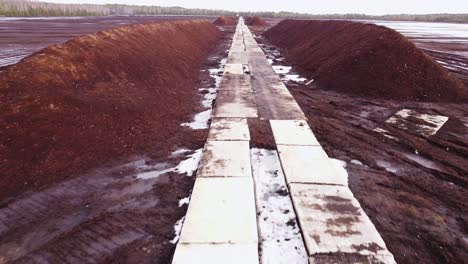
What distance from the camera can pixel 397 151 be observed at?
6098 millimetres

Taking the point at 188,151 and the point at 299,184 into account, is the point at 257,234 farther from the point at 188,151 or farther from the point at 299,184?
the point at 188,151

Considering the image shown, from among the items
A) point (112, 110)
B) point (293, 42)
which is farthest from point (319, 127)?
point (293, 42)

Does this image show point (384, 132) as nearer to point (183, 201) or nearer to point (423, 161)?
point (423, 161)

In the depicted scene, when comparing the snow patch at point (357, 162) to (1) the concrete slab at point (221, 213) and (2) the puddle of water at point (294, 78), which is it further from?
(2) the puddle of water at point (294, 78)

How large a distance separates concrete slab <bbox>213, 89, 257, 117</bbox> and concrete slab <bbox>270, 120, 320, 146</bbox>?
88 cm

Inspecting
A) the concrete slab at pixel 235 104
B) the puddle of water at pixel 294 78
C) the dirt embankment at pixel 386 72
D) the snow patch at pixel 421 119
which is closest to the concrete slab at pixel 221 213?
the concrete slab at pixel 235 104

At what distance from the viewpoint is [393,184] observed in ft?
16.3

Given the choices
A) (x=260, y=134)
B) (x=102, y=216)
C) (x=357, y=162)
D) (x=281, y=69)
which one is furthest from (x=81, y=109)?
(x=281, y=69)

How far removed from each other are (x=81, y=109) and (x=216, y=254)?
4664mm

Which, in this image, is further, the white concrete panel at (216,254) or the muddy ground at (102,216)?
the muddy ground at (102,216)

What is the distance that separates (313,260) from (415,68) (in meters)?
9.23

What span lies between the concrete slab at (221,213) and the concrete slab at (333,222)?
2.24 ft

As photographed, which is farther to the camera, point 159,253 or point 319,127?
point 319,127

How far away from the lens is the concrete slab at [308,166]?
194 inches
